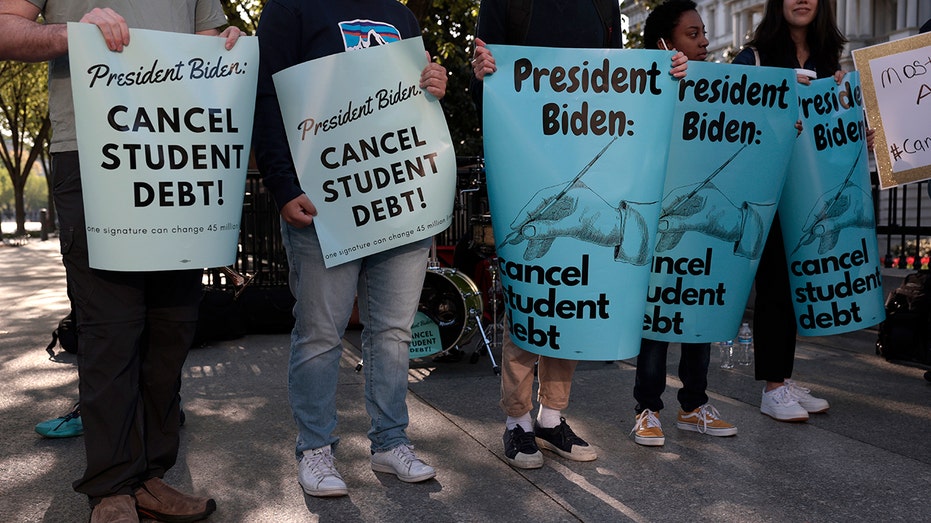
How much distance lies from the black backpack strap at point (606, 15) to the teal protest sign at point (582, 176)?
1.27ft

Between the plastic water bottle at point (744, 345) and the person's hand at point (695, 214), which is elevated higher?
the person's hand at point (695, 214)

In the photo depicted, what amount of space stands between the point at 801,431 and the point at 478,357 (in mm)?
2509

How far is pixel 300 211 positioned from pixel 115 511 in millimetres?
1153

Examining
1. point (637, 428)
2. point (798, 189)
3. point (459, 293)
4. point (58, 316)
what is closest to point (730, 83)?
point (798, 189)

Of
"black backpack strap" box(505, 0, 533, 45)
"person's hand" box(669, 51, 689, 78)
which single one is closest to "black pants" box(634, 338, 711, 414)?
"person's hand" box(669, 51, 689, 78)

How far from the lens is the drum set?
6.04m

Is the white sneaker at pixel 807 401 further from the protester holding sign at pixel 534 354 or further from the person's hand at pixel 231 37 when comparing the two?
the person's hand at pixel 231 37

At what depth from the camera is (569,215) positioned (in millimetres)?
3314

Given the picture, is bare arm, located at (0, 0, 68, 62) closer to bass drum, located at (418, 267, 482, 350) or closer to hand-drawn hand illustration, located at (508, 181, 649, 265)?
hand-drawn hand illustration, located at (508, 181, 649, 265)

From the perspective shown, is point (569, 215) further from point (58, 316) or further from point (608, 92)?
point (58, 316)

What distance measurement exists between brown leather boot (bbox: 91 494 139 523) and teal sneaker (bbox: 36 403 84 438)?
4.21 ft

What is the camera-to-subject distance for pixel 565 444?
373 cm

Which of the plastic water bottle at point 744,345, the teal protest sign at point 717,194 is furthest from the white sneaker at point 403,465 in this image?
the plastic water bottle at point 744,345

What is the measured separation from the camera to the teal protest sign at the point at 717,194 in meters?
3.76
